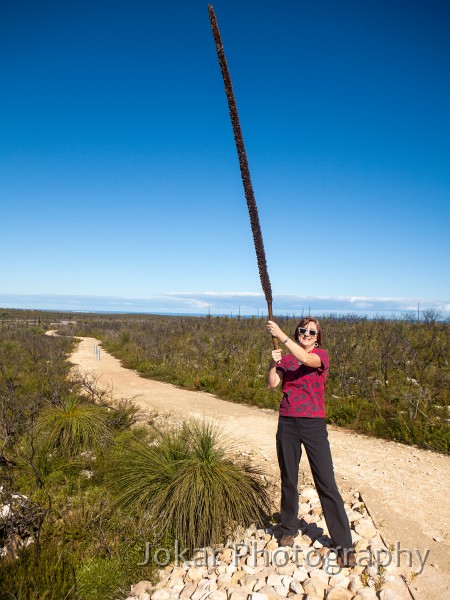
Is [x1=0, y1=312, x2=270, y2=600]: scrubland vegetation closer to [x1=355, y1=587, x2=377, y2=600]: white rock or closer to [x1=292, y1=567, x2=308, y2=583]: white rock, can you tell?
[x1=292, y1=567, x2=308, y2=583]: white rock

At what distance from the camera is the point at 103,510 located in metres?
4.68

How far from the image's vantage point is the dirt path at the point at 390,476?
3920mm

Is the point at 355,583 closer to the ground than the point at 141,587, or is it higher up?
higher up

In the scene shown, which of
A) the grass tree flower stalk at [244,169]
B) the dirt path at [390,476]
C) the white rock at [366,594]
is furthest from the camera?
the dirt path at [390,476]

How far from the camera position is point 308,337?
3.77 m

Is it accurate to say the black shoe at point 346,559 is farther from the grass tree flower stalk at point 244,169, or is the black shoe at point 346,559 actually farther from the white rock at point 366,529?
the grass tree flower stalk at point 244,169

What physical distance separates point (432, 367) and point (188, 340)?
1212 centimetres

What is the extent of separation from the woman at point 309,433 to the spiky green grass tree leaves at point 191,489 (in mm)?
759

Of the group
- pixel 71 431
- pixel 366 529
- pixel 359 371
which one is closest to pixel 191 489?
pixel 366 529

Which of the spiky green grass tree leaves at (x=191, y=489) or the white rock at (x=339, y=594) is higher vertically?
the spiky green grass tree leaves at (x=191, y=489)

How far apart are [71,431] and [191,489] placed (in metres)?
3.41

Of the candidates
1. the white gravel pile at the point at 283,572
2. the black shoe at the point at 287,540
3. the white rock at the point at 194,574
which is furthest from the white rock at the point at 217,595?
the black shoe at the point at 287,540

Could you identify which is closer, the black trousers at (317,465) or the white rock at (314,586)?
the white rock at (314,586)

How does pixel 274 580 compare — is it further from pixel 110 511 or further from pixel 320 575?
pixel 110 511
